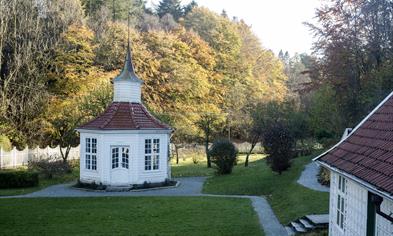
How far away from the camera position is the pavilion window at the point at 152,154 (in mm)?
24172

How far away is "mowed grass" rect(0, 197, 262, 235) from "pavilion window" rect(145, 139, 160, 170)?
4.14m

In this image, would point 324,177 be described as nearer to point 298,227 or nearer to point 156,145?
point 298,227

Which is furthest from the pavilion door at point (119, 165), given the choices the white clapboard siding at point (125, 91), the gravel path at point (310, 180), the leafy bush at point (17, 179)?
the gravel path at point (310, 180)

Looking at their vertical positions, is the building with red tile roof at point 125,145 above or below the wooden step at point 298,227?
above

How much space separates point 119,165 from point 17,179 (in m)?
6.27

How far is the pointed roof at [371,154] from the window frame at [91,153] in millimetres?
15944

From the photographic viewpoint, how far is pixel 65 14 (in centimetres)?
4006

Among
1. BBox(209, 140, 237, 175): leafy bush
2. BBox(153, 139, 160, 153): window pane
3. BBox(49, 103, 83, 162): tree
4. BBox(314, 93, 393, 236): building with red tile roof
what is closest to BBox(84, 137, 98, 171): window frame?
BBox(153, 139, 160, 153): window pane

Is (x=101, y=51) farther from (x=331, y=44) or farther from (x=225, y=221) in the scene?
(x=225, y=221)

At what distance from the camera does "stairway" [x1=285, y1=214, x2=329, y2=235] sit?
44.0 ft

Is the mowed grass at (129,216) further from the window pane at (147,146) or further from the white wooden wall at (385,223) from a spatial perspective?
the white wooden wall at (385,223)

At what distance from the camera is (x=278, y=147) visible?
2444cm

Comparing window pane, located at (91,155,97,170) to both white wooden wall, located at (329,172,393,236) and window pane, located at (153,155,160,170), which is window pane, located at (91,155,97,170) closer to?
window pane, located at (153,155,160,170)

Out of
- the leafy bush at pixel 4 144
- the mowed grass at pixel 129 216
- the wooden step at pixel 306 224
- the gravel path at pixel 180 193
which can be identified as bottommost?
the gravel path at pixel 180 193
